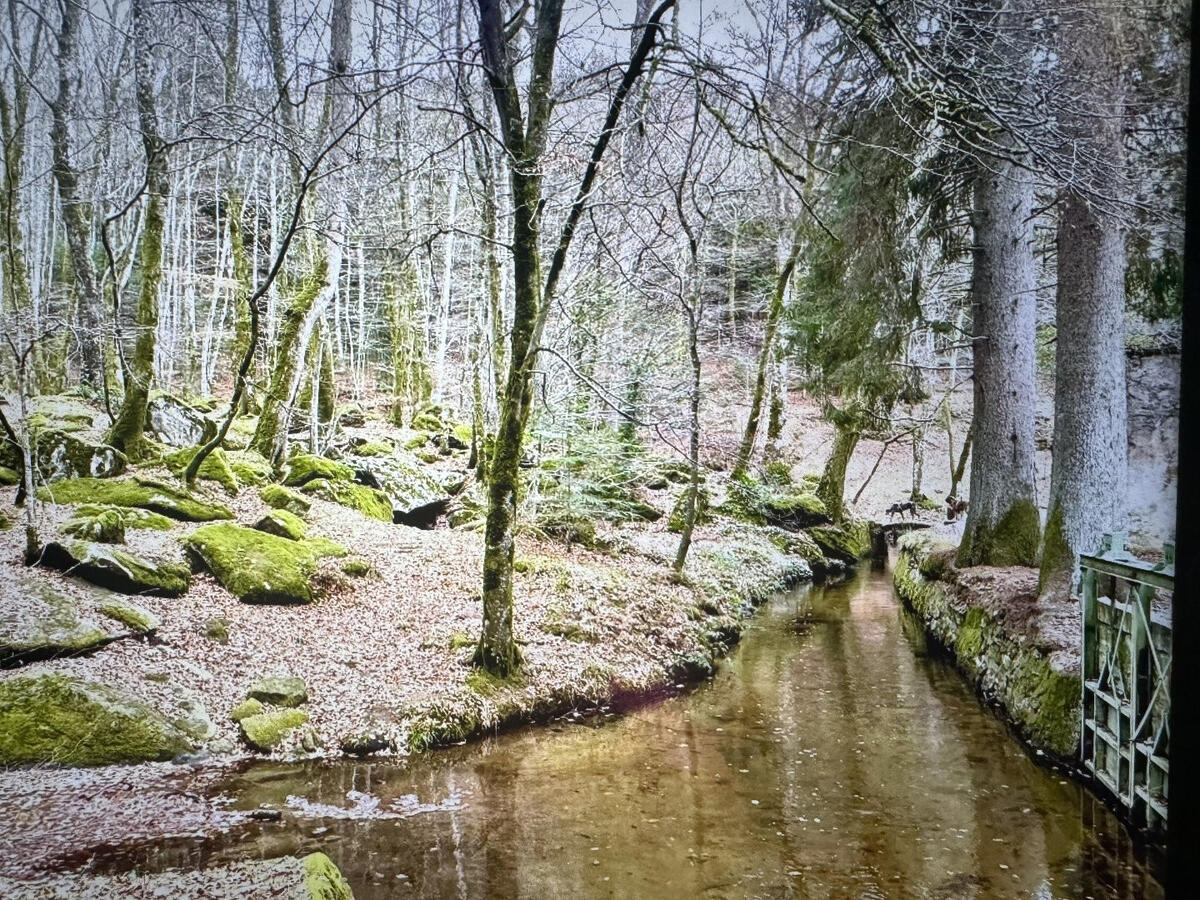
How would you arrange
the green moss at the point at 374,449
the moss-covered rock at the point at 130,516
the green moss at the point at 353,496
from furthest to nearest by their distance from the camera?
the green moss at the point at 374,449 → the green moss at the point at 353,496 → the moss-covered rock at the point at 130,516

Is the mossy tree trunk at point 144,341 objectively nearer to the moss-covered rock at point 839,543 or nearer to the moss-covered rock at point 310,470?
the moss-covered rock at point 310,470

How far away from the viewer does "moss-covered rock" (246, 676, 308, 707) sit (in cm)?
529

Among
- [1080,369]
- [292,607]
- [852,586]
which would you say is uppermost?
[1080,369]

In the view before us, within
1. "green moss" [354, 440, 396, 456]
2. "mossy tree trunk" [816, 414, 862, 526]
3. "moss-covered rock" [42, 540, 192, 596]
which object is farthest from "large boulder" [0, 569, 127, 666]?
"mossy tree trunk" [816, 414, 862, 526]

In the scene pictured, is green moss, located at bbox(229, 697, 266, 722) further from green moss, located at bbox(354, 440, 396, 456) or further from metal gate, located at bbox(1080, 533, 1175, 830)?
green moss, located at bbox(354, 440, 396, 456)

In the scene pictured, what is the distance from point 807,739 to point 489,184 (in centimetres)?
719

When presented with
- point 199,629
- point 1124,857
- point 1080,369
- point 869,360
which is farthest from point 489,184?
point 1124,857

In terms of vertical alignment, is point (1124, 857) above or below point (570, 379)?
below

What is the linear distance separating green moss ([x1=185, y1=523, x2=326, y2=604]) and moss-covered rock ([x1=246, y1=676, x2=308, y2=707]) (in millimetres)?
1358

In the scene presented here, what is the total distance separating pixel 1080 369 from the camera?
5848 mm

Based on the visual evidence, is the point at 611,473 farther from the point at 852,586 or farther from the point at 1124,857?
the point at 1124,857

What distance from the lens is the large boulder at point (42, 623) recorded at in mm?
4504

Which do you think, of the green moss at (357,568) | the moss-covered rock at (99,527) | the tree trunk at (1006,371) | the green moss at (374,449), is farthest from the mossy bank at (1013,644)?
the green moss at (374,449)

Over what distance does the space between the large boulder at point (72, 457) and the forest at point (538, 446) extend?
0.06 metres
